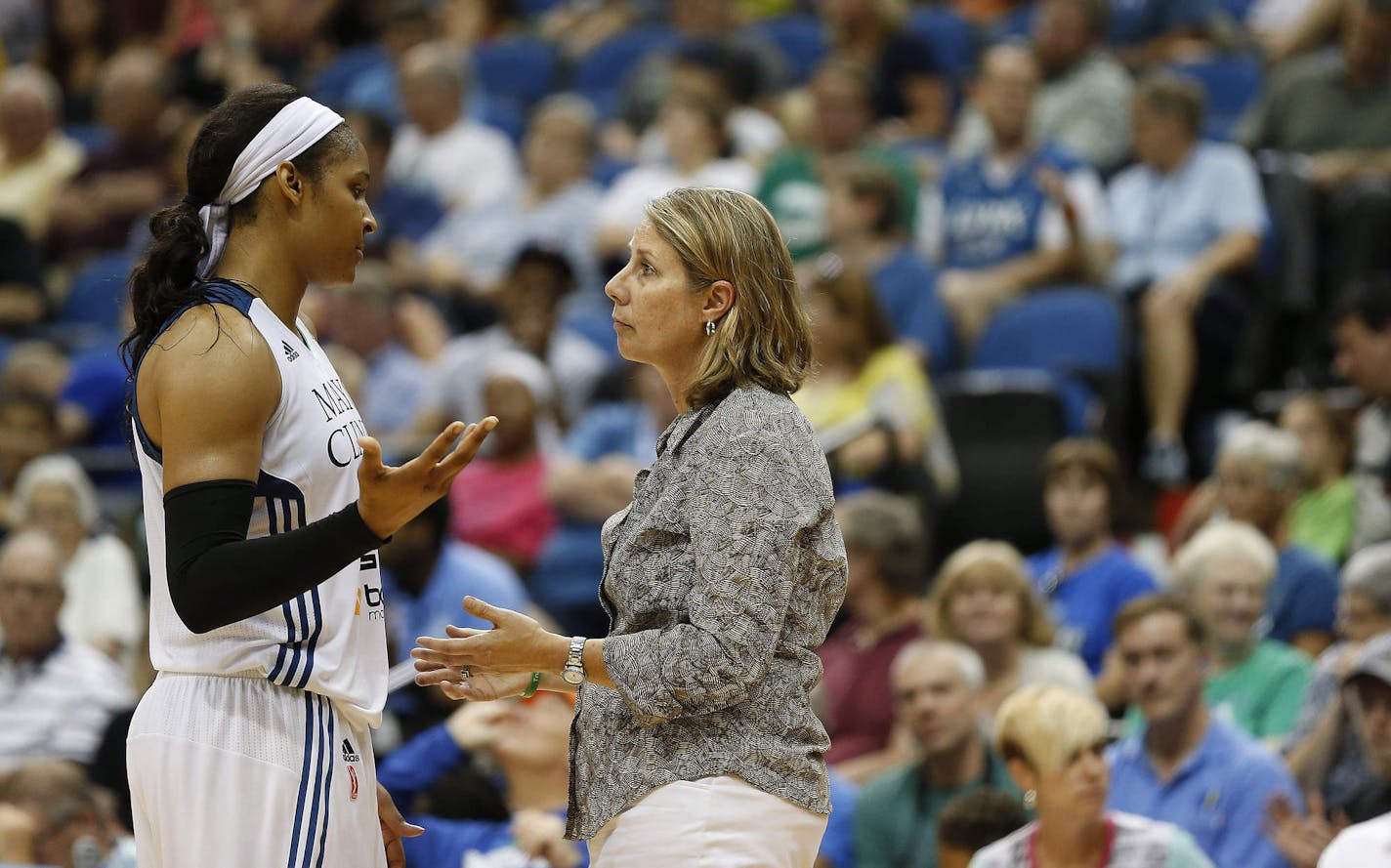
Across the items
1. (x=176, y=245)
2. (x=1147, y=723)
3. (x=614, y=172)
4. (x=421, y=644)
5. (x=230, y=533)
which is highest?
(x=176, y=245)

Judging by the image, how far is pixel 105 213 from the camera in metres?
10.9

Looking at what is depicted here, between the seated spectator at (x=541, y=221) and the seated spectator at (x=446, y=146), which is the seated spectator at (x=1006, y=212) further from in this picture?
the seated spectator at (x=446, y=146)

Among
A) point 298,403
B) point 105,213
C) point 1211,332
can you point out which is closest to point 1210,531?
point 1211,332

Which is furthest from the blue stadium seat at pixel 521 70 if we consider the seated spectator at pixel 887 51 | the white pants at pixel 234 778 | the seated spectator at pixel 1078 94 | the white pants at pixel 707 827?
the white pants at pixel 707 827

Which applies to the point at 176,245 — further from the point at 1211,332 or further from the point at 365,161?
the point at 1211,332

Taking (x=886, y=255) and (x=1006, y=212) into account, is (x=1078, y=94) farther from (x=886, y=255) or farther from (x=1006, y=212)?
(x=886, y=255)

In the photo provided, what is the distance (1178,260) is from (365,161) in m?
6.37

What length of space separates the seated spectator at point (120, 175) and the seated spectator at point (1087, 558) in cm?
599

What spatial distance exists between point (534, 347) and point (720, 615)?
6344 mm

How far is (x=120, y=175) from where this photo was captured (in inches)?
436

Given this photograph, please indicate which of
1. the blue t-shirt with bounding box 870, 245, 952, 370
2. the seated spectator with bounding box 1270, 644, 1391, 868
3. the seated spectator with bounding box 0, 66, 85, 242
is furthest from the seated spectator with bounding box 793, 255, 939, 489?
the seated spectator with bounding box 0, 66, 85, 242

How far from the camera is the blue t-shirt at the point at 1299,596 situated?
21.9 ft

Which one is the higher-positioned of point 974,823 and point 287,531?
point 287,531

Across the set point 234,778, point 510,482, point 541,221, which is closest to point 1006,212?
point 541,221
